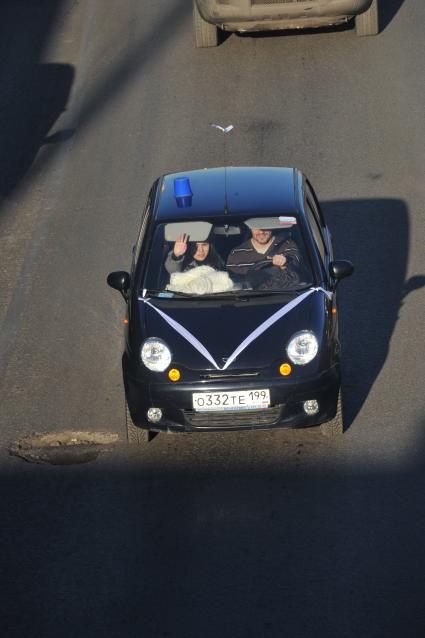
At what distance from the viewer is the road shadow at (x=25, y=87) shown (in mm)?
15834

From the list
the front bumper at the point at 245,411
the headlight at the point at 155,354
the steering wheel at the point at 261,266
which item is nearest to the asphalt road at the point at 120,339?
the front bumper at the point at 245,411

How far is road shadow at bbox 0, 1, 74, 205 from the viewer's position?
15834 millimetres

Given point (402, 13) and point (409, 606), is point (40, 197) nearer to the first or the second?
point (402, 13)

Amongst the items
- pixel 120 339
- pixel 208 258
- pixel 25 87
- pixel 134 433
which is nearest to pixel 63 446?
pixel 134 433

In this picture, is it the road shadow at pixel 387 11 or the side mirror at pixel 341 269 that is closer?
the side mirror at pixel 341 269

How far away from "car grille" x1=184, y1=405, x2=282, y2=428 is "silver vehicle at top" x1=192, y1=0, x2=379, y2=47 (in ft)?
29.9

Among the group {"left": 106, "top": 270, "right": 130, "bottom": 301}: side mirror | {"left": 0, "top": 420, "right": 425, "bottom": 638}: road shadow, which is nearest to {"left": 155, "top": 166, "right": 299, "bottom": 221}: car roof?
{"left": 106, "top": 270, "right": 130, "bottom": 301}: side mirror

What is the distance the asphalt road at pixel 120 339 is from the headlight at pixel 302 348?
0.72 m

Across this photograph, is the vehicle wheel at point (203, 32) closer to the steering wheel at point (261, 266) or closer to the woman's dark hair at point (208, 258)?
the woman's dark hair at point (208, 258)

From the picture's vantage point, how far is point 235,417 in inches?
336

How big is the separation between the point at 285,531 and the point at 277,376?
113 centimetres

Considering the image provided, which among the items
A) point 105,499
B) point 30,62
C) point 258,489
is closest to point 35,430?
point 105,499

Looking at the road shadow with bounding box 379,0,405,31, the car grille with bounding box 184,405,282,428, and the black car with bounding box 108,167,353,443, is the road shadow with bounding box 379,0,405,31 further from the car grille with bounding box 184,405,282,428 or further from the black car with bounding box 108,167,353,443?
the car grille with bounding box 184,405,282,428

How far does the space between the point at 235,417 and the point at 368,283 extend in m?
3.58
